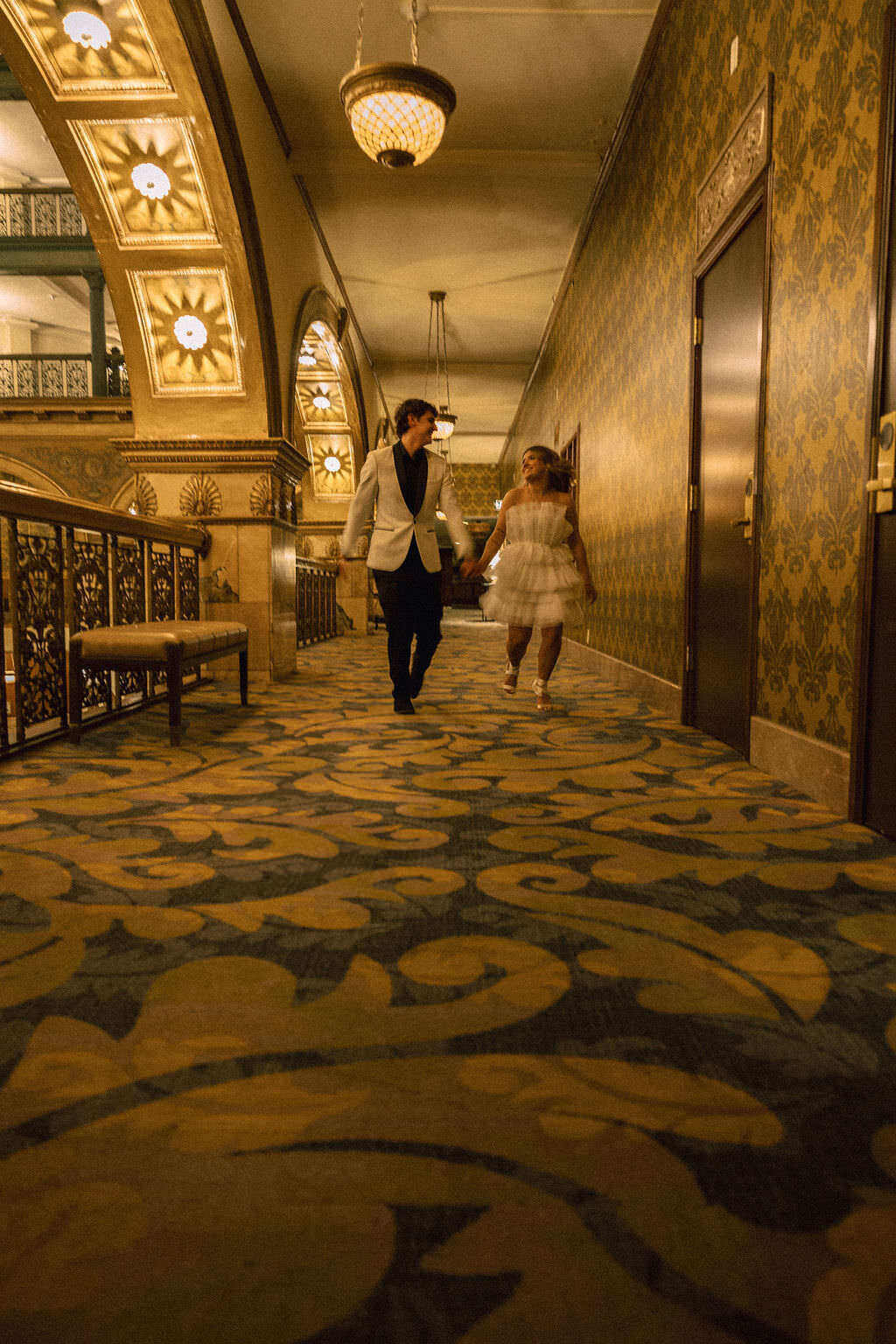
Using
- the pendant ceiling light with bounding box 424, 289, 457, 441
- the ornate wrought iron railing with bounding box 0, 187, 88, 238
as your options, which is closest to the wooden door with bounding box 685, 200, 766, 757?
the pendant ceiling light with bounding box 424, 289, 457, 441

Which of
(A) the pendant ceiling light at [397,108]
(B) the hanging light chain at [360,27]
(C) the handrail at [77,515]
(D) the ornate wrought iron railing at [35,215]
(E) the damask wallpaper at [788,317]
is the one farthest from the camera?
(D) the ornate wrought iron railing at [35,215]

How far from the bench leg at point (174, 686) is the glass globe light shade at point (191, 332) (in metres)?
3.29

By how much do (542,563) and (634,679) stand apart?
1131 mm

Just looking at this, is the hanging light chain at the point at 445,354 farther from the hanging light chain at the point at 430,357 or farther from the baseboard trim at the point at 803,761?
the baseboard trim at the point at 803,761

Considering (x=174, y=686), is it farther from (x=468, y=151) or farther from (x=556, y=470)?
(x=468, y=151)

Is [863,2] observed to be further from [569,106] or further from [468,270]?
[468,270]

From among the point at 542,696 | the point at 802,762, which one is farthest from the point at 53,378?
the point at 802,762

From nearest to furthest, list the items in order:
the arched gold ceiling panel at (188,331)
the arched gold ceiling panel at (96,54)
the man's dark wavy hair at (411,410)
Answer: the man's dark wavy hair at (411,410)
the arched gold ceiling panel at (96,54)
the arched gold ceiling panel at (188,331)

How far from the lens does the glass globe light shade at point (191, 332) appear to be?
18.0ft

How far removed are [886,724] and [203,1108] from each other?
1.86 meters

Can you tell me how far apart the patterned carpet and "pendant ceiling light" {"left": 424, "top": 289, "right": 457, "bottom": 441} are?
6.91 m

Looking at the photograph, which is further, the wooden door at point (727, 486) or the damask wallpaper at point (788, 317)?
the wooden door at point (727, 486)

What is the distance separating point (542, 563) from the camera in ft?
14.6

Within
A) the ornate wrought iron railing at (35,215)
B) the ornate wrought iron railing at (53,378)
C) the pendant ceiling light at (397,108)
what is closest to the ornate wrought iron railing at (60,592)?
the pendant ceiling light at (397,108)
